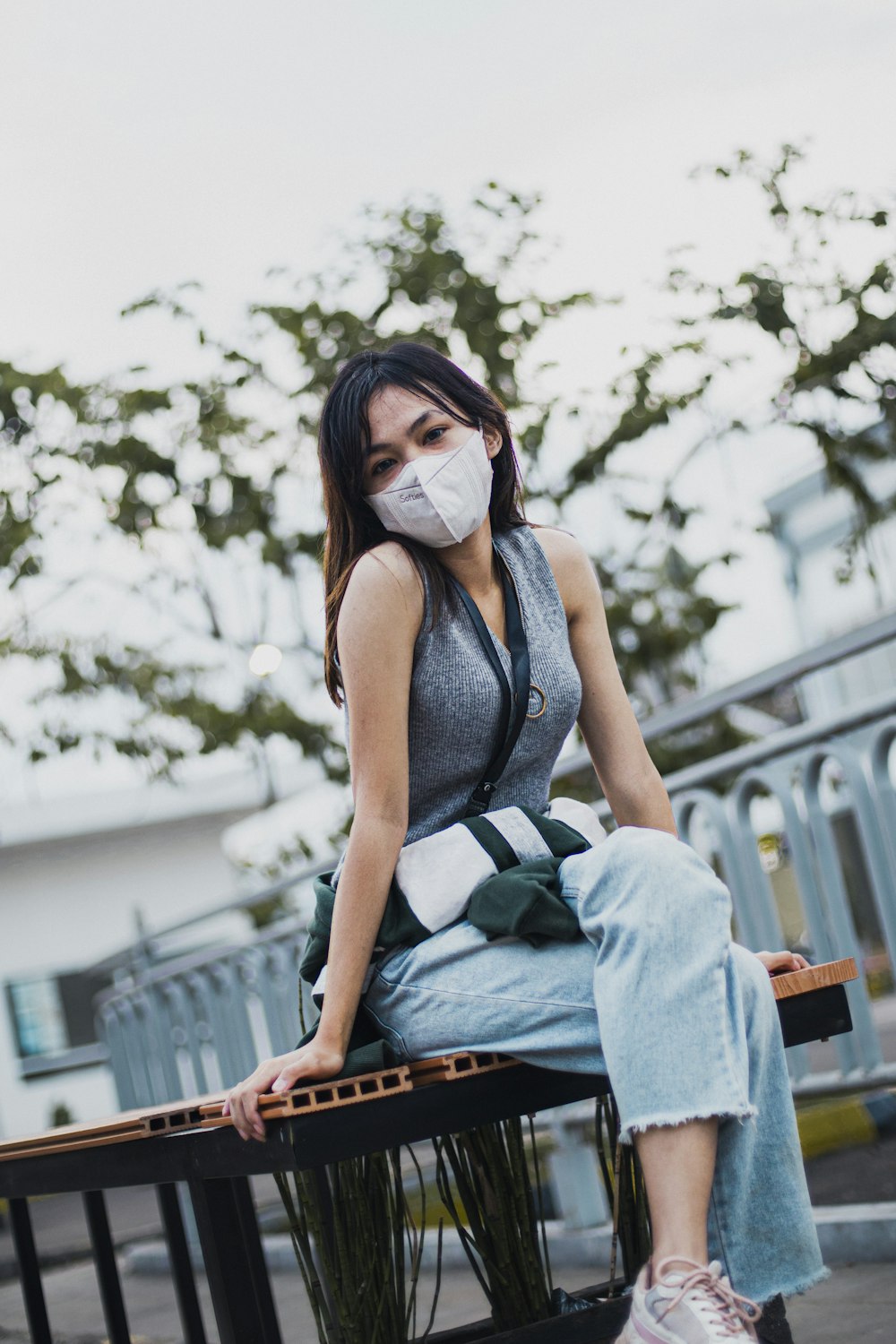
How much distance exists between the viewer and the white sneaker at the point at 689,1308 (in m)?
1.42

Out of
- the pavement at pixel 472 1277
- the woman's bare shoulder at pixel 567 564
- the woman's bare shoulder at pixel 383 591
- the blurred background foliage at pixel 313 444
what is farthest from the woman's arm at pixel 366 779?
the blurred background foliage at pixel 313 444

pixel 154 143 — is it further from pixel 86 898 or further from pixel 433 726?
pixel 86 898

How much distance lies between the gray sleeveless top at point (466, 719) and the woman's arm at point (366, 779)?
4 cm

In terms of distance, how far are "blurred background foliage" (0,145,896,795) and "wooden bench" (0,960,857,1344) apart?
4793 mm

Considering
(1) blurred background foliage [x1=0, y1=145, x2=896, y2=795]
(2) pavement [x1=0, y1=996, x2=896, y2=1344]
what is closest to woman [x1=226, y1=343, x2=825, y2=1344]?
(2) pavement [x1=0, y1=996, x2=896, y2=1344]

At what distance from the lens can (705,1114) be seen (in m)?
1.47

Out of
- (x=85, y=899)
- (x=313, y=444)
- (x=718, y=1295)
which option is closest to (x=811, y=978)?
(x=718, y=1295)

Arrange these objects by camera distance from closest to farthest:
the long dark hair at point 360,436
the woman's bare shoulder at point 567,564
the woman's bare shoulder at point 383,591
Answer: the woman's bare shoulder at point 383,591 → the long dark hair at point 360,436 → the woman's bare shoulder at point 567,564

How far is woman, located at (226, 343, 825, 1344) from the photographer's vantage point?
149cm

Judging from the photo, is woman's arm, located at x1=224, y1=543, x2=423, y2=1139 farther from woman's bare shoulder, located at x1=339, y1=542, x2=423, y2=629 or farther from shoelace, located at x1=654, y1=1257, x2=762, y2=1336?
shoelace, located at x1=654, y1=1257, x2=762, y2=1336

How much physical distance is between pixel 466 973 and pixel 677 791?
1756 mm

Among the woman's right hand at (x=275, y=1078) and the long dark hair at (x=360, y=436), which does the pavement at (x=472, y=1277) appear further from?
the long dark hair at (x=360, y=436)

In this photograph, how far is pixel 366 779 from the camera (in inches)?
73.7

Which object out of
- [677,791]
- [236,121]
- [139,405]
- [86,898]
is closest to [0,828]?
[86,898]
